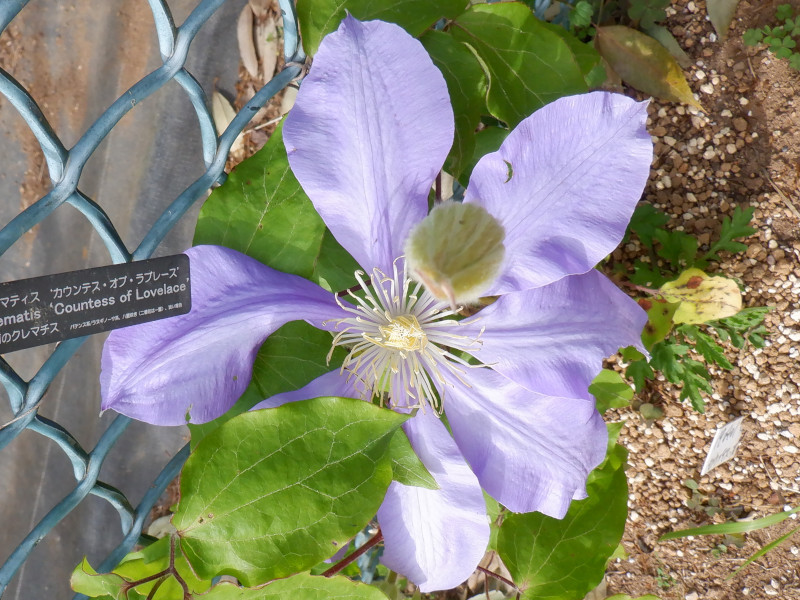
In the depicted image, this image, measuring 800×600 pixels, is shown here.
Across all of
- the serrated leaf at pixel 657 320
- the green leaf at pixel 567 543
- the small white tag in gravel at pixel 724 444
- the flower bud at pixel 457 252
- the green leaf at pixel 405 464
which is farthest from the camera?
the small white tag in gravel at pixel 724 444

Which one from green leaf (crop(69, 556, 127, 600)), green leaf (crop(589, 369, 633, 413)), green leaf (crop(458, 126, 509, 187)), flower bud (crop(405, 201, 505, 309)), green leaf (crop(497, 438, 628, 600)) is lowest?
Result: green leaf (crop(497, 438, 628, 600))

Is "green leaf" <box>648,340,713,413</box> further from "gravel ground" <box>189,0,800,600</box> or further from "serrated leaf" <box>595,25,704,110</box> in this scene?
"serrated leaf" <box>595,25,704,110</box>

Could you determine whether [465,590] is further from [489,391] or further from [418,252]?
[418,252]

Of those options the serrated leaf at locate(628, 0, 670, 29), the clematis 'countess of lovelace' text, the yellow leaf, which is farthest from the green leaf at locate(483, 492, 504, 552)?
the serrated leaf at locate(628, 0, 670, 29)

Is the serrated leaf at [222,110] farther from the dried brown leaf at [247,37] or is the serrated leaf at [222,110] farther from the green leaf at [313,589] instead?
the green leaf at [313,589]

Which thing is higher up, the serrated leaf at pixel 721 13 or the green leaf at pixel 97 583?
the serrated leaf at pixel 721 13

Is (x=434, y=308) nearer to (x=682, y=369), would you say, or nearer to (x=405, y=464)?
(x=405, y=464)

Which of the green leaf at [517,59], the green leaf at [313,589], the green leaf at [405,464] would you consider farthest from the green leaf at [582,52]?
the green leaf at [313,589]
